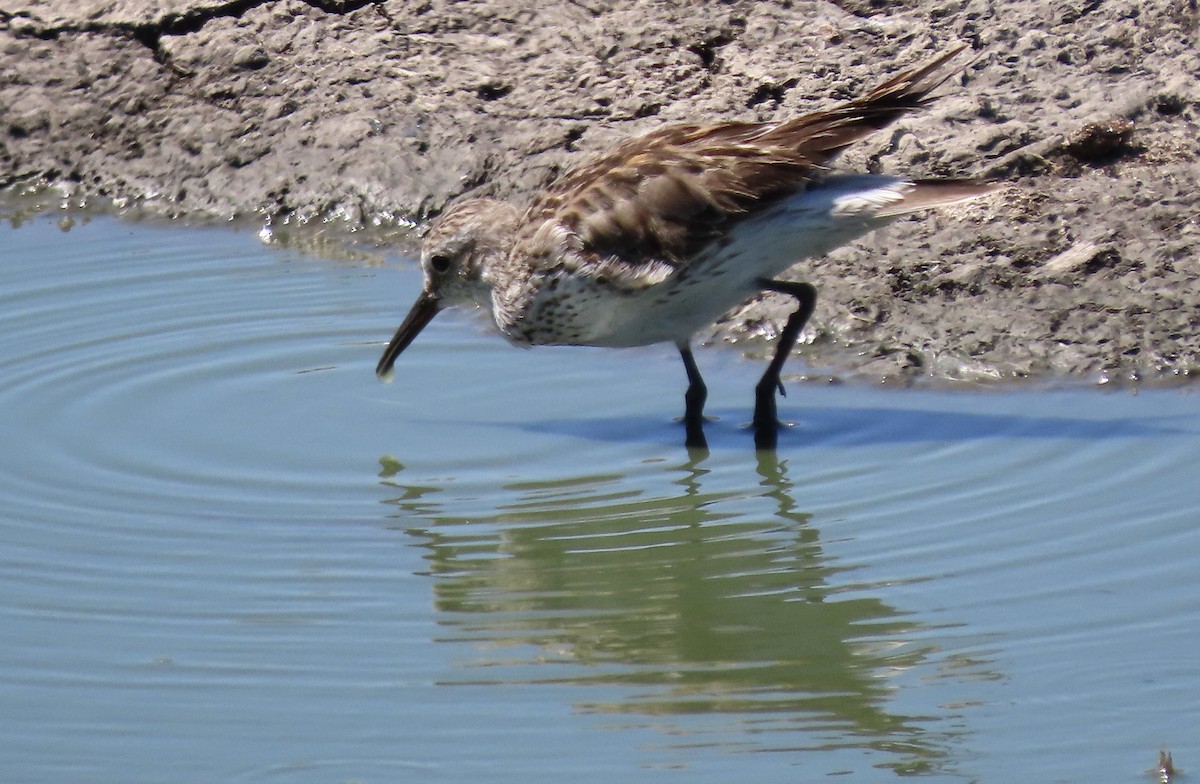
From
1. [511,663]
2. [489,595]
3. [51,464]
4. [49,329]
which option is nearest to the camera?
[511,663]

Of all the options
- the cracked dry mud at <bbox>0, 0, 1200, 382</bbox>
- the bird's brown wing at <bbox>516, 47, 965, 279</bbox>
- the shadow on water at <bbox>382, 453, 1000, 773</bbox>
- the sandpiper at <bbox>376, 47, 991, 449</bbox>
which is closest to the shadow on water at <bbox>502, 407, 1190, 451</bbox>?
the sandpiper at <bbox>376, 47, 991, 449</bbox>

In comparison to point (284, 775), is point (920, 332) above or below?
above

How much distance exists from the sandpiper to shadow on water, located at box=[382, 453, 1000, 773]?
26.1 inches

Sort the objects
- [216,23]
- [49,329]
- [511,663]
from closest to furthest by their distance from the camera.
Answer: [511,663], [49,329], [216,23]

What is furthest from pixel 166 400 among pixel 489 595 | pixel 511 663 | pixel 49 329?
pixel 511 663

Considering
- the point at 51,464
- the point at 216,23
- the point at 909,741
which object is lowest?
the point at 909,741

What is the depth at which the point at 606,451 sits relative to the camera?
7457 mm

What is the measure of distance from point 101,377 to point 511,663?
349 centimetres

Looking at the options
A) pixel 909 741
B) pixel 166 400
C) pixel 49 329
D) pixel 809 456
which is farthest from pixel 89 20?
pixel 909 741

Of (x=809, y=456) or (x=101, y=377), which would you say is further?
(x=101, y=377)

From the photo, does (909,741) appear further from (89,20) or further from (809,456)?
(89,20)

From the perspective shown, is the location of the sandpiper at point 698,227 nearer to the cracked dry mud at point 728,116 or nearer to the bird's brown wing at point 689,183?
the bird's brown wing at point 689,183

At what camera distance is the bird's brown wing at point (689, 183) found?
7.44 metres

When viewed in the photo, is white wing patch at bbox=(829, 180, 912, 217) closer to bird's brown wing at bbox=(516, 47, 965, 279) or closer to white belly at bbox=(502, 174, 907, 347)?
white belly at bbox=(502, 174, 907, 347)
